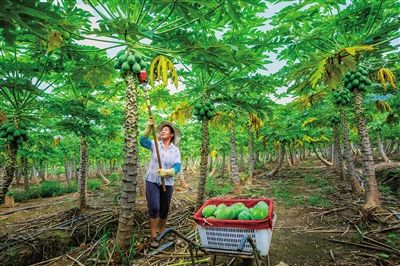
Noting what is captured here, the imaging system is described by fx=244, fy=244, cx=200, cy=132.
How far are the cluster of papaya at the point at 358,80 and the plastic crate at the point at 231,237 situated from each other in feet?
18.6

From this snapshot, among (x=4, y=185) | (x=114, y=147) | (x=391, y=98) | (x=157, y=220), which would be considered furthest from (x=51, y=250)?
(x=114, y=147)

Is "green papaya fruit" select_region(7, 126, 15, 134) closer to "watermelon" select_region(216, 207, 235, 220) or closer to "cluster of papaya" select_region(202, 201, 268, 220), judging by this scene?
"cluster of papaya" select_region(202, 201, 268, 220)

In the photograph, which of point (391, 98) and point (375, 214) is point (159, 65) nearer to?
point (375, 214)

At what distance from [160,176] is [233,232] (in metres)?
2.15

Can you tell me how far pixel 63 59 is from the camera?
559 cm

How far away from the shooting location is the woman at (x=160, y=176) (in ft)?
15.5

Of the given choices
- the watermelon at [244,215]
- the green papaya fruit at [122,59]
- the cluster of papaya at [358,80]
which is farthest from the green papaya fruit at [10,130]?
the cluster of papaya at [358,80]

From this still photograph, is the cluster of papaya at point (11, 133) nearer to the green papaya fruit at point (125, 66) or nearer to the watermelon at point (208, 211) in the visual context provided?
the green papaya fruit at point (125, 66)

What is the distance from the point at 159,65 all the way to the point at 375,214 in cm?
626

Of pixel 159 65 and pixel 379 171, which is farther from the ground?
pixel 159 65

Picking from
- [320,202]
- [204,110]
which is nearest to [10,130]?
[204,110]

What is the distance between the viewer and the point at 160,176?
4605 mm

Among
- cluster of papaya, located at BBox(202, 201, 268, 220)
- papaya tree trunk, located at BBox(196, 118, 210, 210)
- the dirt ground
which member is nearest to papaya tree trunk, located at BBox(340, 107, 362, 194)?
the dirt ground

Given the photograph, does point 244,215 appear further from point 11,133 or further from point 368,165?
point 11,133
